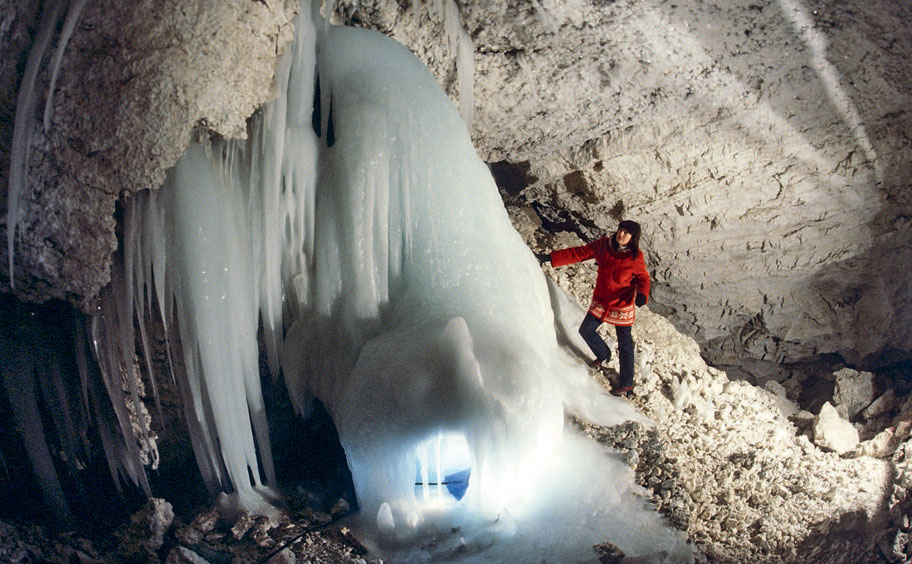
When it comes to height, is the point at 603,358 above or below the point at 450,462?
above

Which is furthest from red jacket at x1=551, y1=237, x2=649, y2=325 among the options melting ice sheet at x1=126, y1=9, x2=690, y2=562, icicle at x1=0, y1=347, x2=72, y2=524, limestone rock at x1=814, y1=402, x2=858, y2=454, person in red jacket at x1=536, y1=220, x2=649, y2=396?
icicle at x1=0, y1=347, x2=72, y2=524

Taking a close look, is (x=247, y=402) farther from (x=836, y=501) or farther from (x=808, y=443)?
(x=808, y=443)

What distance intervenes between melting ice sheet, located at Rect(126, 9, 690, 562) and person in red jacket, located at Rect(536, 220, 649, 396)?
75 cm

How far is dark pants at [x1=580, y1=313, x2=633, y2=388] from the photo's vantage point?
391 cm

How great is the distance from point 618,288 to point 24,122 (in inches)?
117

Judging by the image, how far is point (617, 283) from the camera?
3852 mm

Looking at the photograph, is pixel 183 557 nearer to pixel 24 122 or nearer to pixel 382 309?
pixel 382 309

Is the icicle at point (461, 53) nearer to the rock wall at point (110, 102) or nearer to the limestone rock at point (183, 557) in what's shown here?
the rock wall at point (110, 102)

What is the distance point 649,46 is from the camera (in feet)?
10.5

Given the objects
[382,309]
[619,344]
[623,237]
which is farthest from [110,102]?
[619,344]

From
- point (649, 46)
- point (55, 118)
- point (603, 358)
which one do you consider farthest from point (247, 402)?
point (649, 46)

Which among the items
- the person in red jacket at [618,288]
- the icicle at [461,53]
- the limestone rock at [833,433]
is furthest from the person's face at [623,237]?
the limestone rock at [833,433]

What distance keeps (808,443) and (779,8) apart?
246 cm

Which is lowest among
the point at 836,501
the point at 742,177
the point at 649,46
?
the point at 836,501
